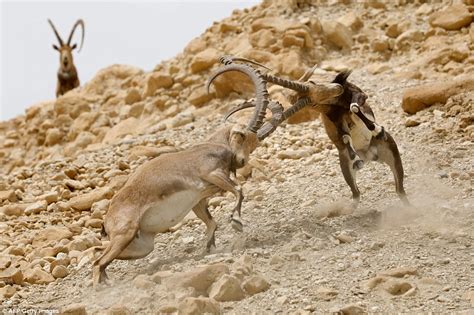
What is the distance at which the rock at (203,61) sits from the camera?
16047 mm

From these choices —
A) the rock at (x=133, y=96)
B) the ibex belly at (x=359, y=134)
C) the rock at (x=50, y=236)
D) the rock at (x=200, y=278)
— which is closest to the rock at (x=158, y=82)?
the rock at (x=133, y=96)

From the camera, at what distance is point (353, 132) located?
880 cm

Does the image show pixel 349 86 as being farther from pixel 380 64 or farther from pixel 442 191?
pixel 380 64

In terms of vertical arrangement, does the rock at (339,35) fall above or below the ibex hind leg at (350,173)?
above

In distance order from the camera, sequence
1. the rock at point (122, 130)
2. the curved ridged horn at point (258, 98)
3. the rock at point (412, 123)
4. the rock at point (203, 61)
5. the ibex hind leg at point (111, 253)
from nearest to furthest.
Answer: the ibex hind leg at point (111, 253)
the curved ridged horn at point (258, 98)
the rock at point (412, 123)
the rock at point (122, 130)
the rock at point (203, 61)

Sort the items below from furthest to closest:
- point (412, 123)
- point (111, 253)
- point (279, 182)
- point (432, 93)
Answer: point (432, 93) → point (412, 123) → point (279, 182) → point (111, 253)

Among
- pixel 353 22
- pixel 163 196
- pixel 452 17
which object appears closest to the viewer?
pixel 163 196

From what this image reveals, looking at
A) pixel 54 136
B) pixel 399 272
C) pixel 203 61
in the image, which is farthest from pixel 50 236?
pixel 54 136

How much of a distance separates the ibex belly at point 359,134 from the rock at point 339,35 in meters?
7.19

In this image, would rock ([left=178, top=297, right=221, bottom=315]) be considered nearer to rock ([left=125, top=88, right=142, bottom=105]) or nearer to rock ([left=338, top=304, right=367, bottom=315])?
rock ([left=338, top=304, right=367, bottom=315])

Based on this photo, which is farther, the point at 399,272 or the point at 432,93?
the point at 432,93

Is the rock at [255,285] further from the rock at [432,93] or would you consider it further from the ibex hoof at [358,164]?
the rock at [432,93]

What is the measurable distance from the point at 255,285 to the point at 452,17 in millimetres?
10058

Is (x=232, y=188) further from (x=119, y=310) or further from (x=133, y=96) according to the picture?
(x=133, y=96)
